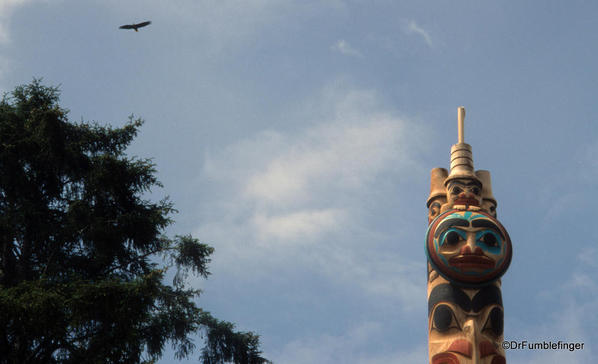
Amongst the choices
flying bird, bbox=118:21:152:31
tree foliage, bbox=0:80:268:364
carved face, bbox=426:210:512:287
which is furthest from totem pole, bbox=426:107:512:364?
flying bird, bbox=118:21:152:31

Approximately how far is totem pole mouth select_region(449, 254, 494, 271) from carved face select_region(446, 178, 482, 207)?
5.95ft

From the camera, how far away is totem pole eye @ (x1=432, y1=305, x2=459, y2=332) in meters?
18.9

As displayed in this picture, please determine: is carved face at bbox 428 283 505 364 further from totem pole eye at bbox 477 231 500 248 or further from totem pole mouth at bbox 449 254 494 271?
totem pole eye at bbox 477 231 500 248

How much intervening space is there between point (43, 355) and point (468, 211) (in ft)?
37.7

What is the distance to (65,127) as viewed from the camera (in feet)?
68.1

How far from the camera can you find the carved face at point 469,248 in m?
19.4

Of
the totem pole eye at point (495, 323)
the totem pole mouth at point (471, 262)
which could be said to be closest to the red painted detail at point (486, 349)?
the totem pole eye at point (495, 323)

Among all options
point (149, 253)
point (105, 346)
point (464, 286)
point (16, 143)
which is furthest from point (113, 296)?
point (464, 286)

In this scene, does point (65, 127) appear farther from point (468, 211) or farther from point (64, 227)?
point (468, 211)

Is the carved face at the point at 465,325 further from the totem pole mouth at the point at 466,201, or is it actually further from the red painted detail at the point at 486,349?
the totem pole mouth at the point at 466,201

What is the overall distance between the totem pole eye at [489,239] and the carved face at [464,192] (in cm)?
119

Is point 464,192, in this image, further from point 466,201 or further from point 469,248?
point 469,248

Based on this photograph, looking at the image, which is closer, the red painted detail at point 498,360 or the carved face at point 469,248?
the red painted detail at point 498,360

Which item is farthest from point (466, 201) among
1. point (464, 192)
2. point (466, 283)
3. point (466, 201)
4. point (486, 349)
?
point (486, 349)
